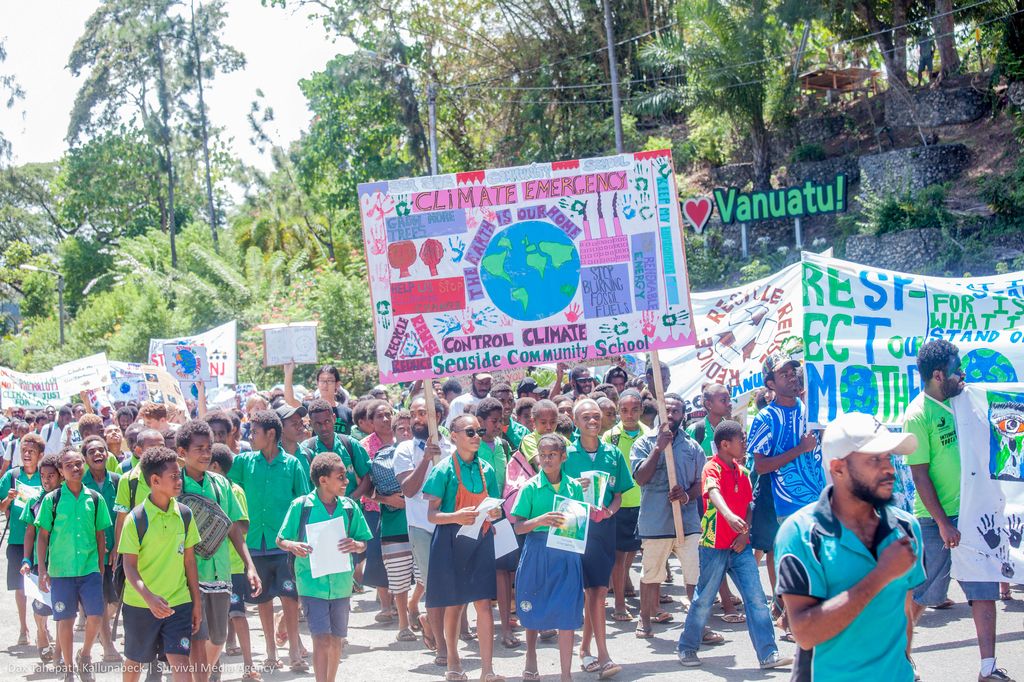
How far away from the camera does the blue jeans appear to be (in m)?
7.20

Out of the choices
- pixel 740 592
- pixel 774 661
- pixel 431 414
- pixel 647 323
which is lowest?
pixel 774 661

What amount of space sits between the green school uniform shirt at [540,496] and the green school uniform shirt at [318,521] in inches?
39.3

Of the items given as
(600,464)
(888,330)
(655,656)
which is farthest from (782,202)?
(655,656)

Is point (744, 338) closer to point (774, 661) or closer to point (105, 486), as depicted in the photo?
point (774, 661)

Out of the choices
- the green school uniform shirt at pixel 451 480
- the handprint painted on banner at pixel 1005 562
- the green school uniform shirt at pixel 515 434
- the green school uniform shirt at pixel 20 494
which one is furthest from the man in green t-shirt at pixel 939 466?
the green school uniform shirt at pixel 20 494

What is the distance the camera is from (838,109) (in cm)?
3431

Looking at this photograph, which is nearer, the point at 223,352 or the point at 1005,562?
the point at 1005,562

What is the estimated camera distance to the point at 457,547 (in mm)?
7402

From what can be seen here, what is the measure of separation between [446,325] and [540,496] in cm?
172

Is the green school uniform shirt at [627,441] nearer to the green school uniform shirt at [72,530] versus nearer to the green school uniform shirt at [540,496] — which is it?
the green school uniform shirt at [540,496]

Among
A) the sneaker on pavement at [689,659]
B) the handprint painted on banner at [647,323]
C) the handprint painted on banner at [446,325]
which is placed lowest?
the sneaker on pavement at [689,659]

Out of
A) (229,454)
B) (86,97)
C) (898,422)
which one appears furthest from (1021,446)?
(86,97)

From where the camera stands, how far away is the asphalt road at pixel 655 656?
287 inches

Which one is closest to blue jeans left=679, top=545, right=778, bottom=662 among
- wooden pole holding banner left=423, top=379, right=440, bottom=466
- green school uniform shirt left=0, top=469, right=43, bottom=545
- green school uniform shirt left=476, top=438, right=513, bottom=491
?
green school uniform shirt left=476, top=438, right=513, bottom=491
